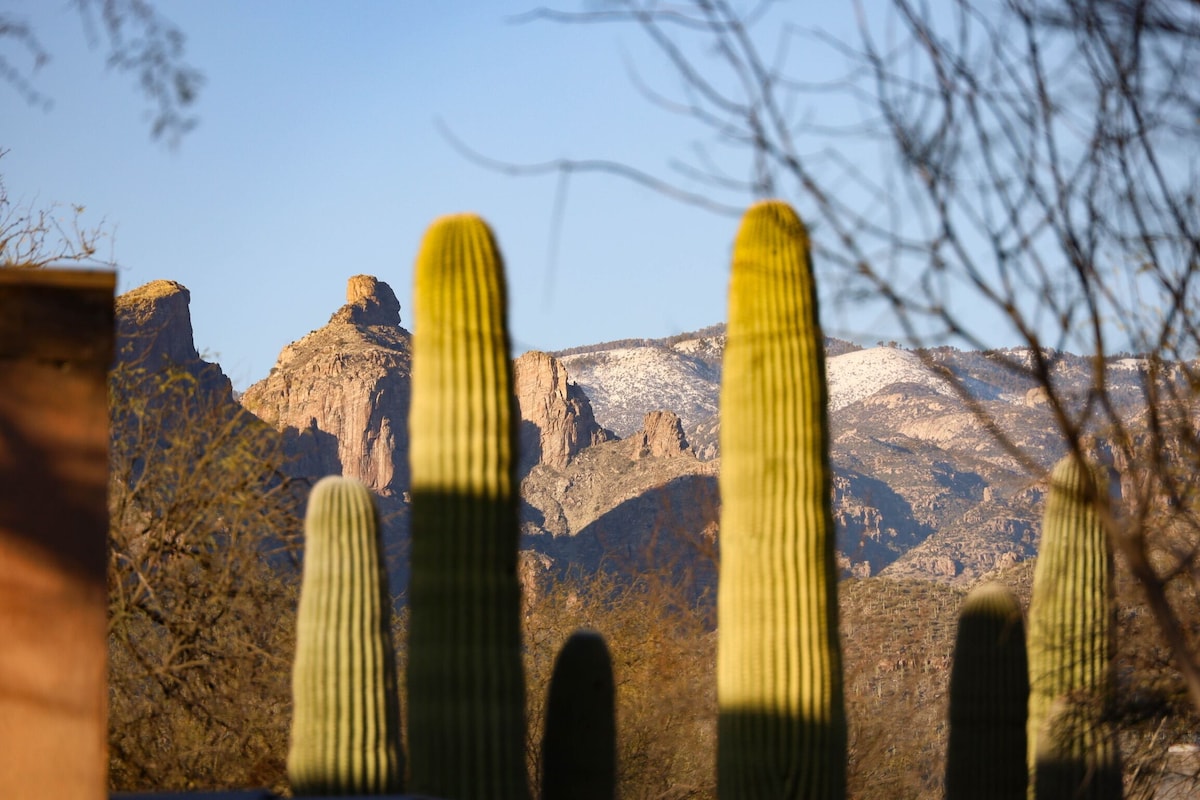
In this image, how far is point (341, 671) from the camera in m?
6.40

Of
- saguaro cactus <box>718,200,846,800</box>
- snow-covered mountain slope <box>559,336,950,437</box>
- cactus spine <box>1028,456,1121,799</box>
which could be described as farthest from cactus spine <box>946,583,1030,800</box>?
snow-covered mountain slope <box>559,336,950,437</box>

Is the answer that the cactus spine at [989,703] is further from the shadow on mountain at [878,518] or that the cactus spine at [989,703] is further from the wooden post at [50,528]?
the shadow on mountain at [878,518]

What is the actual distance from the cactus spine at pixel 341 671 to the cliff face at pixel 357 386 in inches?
2683

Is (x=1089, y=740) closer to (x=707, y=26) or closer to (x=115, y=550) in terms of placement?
(x=707, y=26)

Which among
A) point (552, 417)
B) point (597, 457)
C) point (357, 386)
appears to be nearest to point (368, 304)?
point (357, 386)

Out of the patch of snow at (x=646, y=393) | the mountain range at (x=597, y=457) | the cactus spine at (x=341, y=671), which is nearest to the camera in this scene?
the cactus spine at (x=341, y=671)

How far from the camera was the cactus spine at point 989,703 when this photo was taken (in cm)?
672

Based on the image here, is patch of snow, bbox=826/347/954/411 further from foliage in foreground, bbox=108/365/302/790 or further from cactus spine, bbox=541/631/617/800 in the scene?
cactus spine, bbox=541/631/617/800

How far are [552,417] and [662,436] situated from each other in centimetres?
1522

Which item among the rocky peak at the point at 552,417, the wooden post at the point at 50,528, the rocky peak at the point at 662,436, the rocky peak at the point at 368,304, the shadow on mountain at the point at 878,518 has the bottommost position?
the wooden post at the point at 50,528

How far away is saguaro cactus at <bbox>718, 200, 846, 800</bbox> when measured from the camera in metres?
5.94

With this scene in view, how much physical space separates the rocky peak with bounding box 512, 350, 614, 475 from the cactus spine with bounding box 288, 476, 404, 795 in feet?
248

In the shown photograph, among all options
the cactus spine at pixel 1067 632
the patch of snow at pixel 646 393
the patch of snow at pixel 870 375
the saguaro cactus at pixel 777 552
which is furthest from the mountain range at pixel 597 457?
the saguaro cactus at pixel 777 552

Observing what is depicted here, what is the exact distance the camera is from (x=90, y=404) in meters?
2.86
